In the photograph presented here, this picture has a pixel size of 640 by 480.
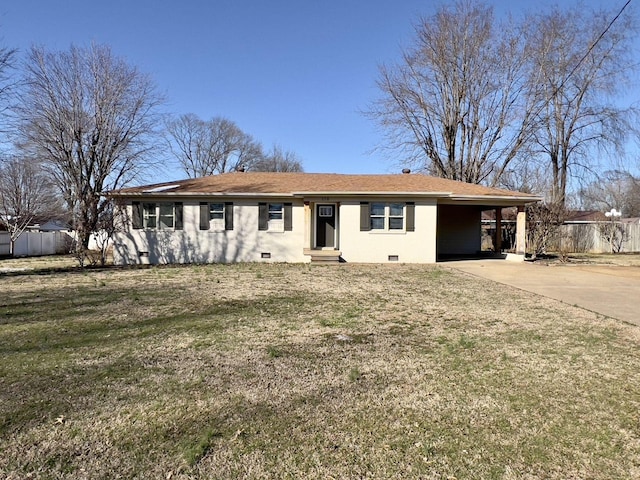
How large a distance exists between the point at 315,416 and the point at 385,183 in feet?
44.8

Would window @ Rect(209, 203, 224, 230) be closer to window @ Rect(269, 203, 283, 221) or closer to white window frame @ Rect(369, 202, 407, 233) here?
window @ Rect(269, 203, 283, 221)

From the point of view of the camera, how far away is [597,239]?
2155cm

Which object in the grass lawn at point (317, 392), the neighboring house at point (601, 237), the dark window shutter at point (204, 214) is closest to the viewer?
the grass lawn at point (317, 392)

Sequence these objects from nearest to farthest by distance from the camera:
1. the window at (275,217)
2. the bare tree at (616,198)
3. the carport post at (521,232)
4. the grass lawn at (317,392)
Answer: the grass lawn at (317,392) < the window at (275,217) < the carport post at (521,232) < the bare tree at (616,198)

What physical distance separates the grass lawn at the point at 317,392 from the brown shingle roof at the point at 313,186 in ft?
27.1

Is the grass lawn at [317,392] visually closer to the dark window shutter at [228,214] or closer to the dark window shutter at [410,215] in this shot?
the dark window shutter at [410,215]

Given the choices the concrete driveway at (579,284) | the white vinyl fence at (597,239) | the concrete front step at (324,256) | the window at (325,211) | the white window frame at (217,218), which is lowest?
the concrete driveway at (579,284)

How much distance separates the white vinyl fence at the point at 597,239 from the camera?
21359mm

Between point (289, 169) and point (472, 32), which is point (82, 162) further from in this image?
point (289, 169)

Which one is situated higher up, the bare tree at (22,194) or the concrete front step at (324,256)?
the bare tree at (22,194)

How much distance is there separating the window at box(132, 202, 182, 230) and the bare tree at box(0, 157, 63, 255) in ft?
37.0

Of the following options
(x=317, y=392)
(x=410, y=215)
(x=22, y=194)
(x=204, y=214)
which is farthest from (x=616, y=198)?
(x=22, y=194)


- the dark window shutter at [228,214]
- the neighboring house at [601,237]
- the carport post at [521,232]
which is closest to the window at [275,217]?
the dark window shutter at [228,214]

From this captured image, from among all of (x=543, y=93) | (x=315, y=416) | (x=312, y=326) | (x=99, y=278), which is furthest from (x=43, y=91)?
(x=543, y=93)
